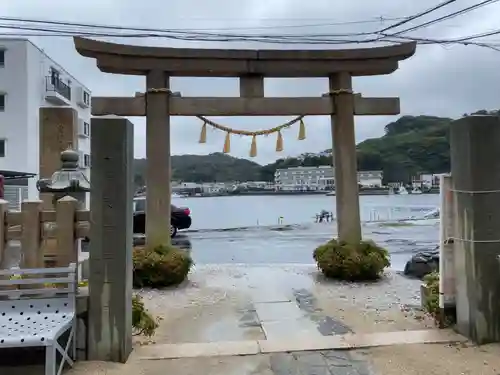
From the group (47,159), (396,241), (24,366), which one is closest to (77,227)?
(24,366)

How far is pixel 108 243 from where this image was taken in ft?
10.6

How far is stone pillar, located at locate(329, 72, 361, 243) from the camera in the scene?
7181 millimetres

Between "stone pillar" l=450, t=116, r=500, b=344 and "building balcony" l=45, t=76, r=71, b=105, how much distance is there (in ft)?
76.8

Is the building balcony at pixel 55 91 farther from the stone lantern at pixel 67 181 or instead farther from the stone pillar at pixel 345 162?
the stone lantern at pixel 67 181

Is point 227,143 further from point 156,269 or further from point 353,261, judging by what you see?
point 353,261

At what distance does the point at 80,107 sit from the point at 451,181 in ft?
95.3

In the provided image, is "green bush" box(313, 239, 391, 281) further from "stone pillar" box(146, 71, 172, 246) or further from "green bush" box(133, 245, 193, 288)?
"stone pillar" box(146, 71, 172, 246)

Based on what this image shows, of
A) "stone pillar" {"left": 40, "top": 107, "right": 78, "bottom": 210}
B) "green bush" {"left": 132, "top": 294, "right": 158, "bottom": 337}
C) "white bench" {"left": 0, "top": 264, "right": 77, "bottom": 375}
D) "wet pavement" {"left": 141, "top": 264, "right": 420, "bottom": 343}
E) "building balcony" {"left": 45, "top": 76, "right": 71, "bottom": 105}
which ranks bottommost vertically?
"wet pavement" {"left": 141, "top": 264, "right": 420, "bottom": 343}

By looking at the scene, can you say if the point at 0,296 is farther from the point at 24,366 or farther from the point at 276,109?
the point at 276,109

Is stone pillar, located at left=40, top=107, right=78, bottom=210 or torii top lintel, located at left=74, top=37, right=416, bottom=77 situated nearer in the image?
stone pillar, located at left=40, top=107, right=78, bottom=210

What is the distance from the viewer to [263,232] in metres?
15.9

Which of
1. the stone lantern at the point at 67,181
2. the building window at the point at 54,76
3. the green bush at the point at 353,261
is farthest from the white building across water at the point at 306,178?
the stone lantern at the point at 67,181

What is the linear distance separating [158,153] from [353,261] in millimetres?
3499

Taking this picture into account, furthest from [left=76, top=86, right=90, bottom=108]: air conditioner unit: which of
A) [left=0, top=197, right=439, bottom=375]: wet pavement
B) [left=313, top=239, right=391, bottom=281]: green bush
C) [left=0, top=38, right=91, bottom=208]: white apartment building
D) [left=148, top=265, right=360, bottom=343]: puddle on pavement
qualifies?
[left=313, top=239, right=391, bottom=281]: green bush
